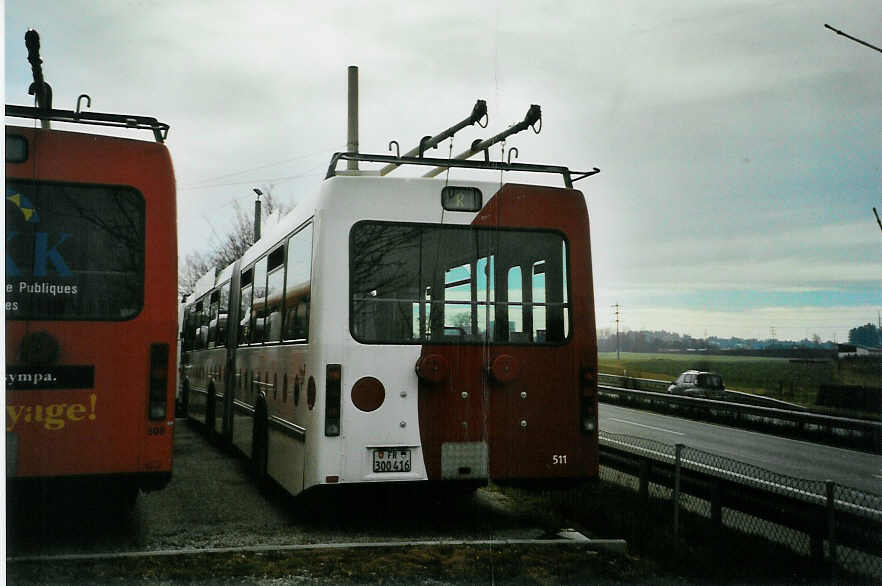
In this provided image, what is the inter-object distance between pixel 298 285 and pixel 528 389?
231cm

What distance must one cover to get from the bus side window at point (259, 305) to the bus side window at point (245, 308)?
269 millimetres

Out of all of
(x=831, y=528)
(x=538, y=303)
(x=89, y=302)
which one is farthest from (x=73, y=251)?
(x=831, y=528)

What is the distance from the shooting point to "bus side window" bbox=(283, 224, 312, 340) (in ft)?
A: 26.8

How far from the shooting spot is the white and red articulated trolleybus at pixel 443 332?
25.0 feet

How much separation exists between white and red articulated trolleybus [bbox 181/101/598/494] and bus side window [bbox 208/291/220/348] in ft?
22.8

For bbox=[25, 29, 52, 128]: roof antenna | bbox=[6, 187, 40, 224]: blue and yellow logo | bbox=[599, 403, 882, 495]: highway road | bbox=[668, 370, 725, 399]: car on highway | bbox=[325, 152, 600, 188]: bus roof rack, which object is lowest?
bbox=[599, 403, 882, 495]: highway road

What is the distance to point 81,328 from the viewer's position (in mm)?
6797

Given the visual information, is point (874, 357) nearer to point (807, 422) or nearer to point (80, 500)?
point (80, 500)

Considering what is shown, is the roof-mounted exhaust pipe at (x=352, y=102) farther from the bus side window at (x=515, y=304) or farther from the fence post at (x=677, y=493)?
the fence post at (x=677, y=493)

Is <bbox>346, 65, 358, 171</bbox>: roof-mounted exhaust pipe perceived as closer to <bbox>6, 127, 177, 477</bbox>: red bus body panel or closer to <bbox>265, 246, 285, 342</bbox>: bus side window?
<bbox>6, 127, 177, 477</bbox>: red bus body panel

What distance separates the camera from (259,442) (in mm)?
10273

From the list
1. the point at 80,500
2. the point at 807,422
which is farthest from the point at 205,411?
the point at 807,422

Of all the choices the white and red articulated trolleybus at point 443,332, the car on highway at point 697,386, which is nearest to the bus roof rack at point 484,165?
the white and red articulated trolleybus at point 443,332

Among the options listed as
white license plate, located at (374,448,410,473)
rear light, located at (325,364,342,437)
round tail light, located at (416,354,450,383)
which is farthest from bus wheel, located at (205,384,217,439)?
round tail light, located at (416,354,450,383)
